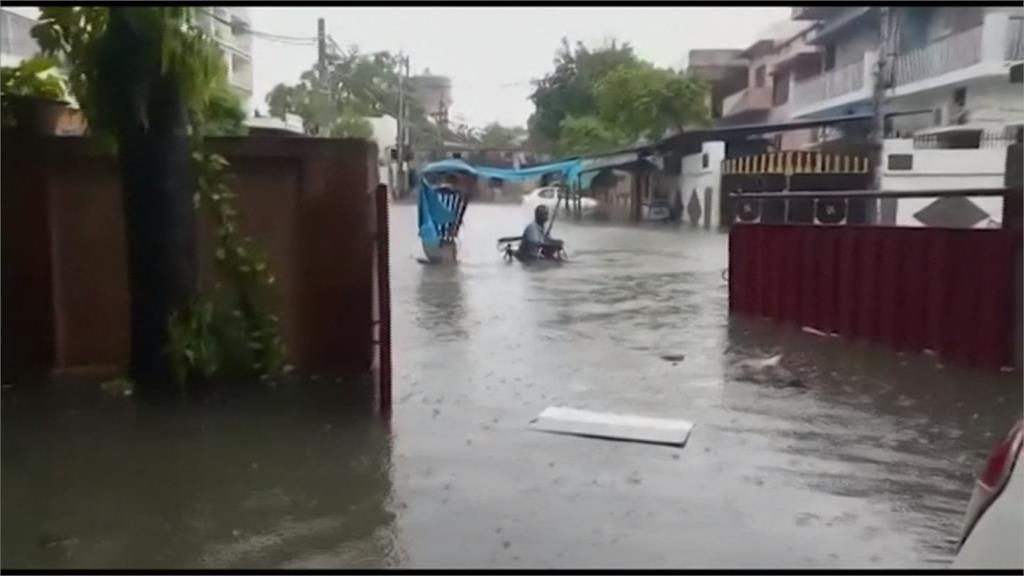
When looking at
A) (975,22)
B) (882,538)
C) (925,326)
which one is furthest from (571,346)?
(975,22)

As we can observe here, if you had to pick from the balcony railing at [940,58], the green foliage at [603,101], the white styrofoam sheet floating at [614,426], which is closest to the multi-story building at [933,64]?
the balcony railing at [940,58]

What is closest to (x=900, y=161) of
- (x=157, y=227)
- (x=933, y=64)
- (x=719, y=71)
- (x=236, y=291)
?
(x=933, y=64)

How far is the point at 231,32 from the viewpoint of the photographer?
5.95 meters

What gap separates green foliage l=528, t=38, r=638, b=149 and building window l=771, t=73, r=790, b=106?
45.1ft

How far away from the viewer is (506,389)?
6074mm

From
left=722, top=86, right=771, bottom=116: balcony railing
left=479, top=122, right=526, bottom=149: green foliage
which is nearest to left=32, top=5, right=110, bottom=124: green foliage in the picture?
left=479, top=122, right=526, bottom=149: green foliage

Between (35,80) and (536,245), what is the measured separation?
33.3 feet

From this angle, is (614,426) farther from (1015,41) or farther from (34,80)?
(1015,41)

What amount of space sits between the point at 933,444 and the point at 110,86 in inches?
182

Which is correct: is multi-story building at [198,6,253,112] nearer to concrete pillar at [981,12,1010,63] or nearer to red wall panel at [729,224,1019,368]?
red wall panel at [729,224,1019,368]

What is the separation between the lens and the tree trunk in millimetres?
5531

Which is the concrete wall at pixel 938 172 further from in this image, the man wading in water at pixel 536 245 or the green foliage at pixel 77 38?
the green foliage at pixel 77 38

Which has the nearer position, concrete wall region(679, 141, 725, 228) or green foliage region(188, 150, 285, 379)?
green foliage region(188, 150, 285, 379)

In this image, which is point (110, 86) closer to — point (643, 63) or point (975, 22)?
point (643, 63)
